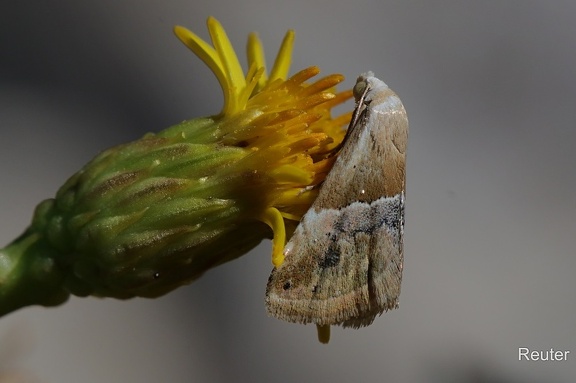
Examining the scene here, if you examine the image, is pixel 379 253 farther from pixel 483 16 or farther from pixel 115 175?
pixel 483 16

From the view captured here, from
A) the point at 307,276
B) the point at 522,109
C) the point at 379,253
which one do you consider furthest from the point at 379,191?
the point at 522,109

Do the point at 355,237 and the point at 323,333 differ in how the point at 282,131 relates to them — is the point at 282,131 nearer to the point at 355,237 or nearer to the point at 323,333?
the point at 355,237

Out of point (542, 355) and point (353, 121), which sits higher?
point (353, 121)

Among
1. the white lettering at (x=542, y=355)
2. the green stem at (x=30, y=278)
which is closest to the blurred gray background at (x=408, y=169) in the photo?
the white lettering at (x=542, y=355)

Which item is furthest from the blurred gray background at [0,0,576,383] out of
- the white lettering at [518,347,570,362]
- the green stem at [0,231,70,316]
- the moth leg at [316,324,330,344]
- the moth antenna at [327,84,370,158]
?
the moth antenna at [327,84,370,158]

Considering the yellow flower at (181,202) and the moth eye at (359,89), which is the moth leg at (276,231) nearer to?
the yellow flower at (181,202)

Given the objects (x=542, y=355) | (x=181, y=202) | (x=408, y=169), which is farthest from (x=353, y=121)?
(x=542, y=355)
